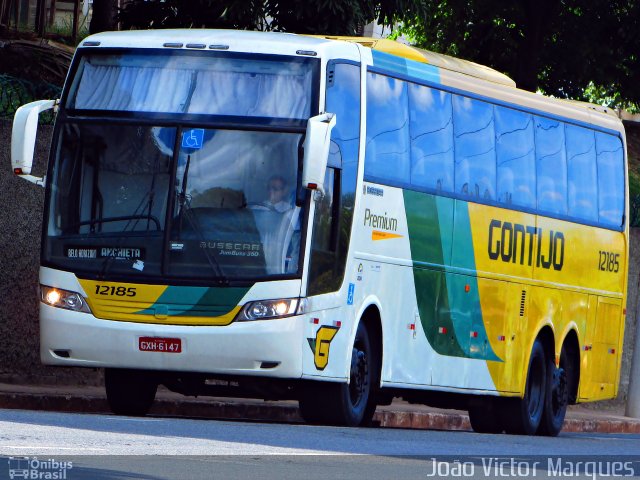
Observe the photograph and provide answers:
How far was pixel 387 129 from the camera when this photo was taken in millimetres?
16844

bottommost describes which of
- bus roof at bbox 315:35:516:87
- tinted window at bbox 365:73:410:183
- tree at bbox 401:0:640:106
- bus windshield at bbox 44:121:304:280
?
bus windshield at bbox 44:121:304:280

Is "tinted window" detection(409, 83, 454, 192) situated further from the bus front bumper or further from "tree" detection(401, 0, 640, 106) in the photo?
"tree" detection(401, 0, 640, 106)

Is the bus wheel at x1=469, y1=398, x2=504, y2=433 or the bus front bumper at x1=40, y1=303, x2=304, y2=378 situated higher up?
the bus front bumper at x1=40, y1=303, x2=304, y2=378

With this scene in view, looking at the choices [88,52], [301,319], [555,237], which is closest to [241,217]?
[301,319]

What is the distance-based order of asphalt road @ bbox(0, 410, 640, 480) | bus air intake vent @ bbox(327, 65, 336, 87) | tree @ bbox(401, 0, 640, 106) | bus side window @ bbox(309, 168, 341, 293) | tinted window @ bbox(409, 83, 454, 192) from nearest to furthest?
asphalt road @ bbox(0, 410, 640, 480) → bus side window @ bbox(309, 168, 341, 293) → bus air intake vent @ bbox(327, 65, 336, 87) → tinted window @ bbox(409, 83, 454, 192) → tree @ bbox(401, 0, 640, 106)

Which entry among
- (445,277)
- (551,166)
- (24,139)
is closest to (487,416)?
(551,166)

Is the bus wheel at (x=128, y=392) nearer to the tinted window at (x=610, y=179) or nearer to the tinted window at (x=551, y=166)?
the tinted window at (x=551, y=166)

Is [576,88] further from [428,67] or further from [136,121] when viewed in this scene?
[136,121]

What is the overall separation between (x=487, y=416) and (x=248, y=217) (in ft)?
20.9

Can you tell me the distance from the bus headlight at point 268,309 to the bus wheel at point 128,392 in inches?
72.7

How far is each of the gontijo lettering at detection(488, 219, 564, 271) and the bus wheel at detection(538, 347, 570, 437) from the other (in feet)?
4.22

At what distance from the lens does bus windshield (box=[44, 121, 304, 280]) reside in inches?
606

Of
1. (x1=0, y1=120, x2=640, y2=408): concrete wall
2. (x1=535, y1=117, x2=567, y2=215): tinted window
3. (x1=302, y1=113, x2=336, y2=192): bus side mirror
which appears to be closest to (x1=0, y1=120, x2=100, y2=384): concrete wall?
(x1=0, y1=120, x2=640, y2=408): concrete wall

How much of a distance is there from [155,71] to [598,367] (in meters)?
8.39
